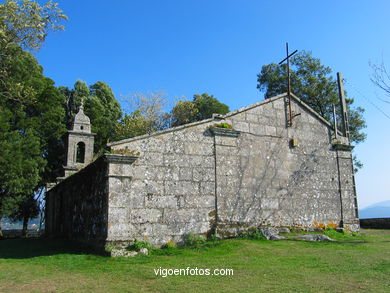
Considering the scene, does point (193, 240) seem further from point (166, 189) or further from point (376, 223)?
point (376, 223)

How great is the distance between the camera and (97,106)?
2969cm

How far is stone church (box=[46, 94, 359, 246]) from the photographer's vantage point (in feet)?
28.4

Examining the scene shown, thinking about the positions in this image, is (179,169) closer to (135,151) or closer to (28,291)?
(135,151)

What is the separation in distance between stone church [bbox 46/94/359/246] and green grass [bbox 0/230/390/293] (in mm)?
928

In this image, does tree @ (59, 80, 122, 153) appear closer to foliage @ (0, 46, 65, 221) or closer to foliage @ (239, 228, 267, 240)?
foliage @ (0, 46, 65, 221)

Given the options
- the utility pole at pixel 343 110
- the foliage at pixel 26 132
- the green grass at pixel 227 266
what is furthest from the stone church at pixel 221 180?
the foliage at pixel 26 132

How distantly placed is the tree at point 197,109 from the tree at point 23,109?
1075cm

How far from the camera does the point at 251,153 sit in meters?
10.5

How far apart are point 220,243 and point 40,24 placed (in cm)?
996

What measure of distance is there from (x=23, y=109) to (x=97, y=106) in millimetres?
6426

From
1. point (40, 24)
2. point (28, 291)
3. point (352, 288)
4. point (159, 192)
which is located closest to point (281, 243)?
point (159, 192)

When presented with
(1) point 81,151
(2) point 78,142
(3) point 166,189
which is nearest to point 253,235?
(3) point 166,189

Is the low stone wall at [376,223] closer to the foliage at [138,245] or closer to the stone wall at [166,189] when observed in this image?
the stone wall at [166,189]

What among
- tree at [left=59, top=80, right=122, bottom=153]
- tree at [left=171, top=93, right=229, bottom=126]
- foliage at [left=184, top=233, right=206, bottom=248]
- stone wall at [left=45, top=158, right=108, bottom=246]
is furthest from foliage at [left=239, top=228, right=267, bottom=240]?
tree at [left=171, top=93, right=229, bottom=126]
